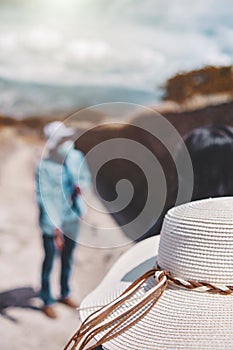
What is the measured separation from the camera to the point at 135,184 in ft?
8.14

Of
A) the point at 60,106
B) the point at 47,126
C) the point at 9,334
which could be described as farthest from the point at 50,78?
the point at 9,334

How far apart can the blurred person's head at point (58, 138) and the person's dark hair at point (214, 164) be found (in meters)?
0.55

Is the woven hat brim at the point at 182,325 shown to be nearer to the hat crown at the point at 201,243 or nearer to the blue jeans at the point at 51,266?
the hat crown at the point at 201,243

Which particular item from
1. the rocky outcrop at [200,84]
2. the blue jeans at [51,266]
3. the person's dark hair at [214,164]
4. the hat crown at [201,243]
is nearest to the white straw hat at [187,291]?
the hat crown at [201,243]

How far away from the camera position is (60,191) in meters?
2.02

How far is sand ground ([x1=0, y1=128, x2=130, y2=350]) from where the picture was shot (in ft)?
6.92

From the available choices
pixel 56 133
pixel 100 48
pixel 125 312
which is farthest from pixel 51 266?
pixel 125 312

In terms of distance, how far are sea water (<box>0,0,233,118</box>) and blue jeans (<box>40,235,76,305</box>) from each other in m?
0.71

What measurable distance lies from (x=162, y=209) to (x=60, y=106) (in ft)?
2.26

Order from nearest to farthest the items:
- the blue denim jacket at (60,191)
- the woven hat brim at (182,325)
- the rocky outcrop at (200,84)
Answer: the woven hat brim at (182,325)
the blue denim jacket at (60,191)
the rocky outcrop at (200,84)

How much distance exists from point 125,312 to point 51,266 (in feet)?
5.18

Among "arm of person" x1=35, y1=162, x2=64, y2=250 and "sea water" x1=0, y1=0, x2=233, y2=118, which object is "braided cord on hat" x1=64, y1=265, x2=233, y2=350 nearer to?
"arm of person" x1=35, y1=162, x2=64, y2=250

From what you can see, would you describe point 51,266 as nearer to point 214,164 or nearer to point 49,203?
point 49,203

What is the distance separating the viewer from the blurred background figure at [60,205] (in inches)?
79.9
